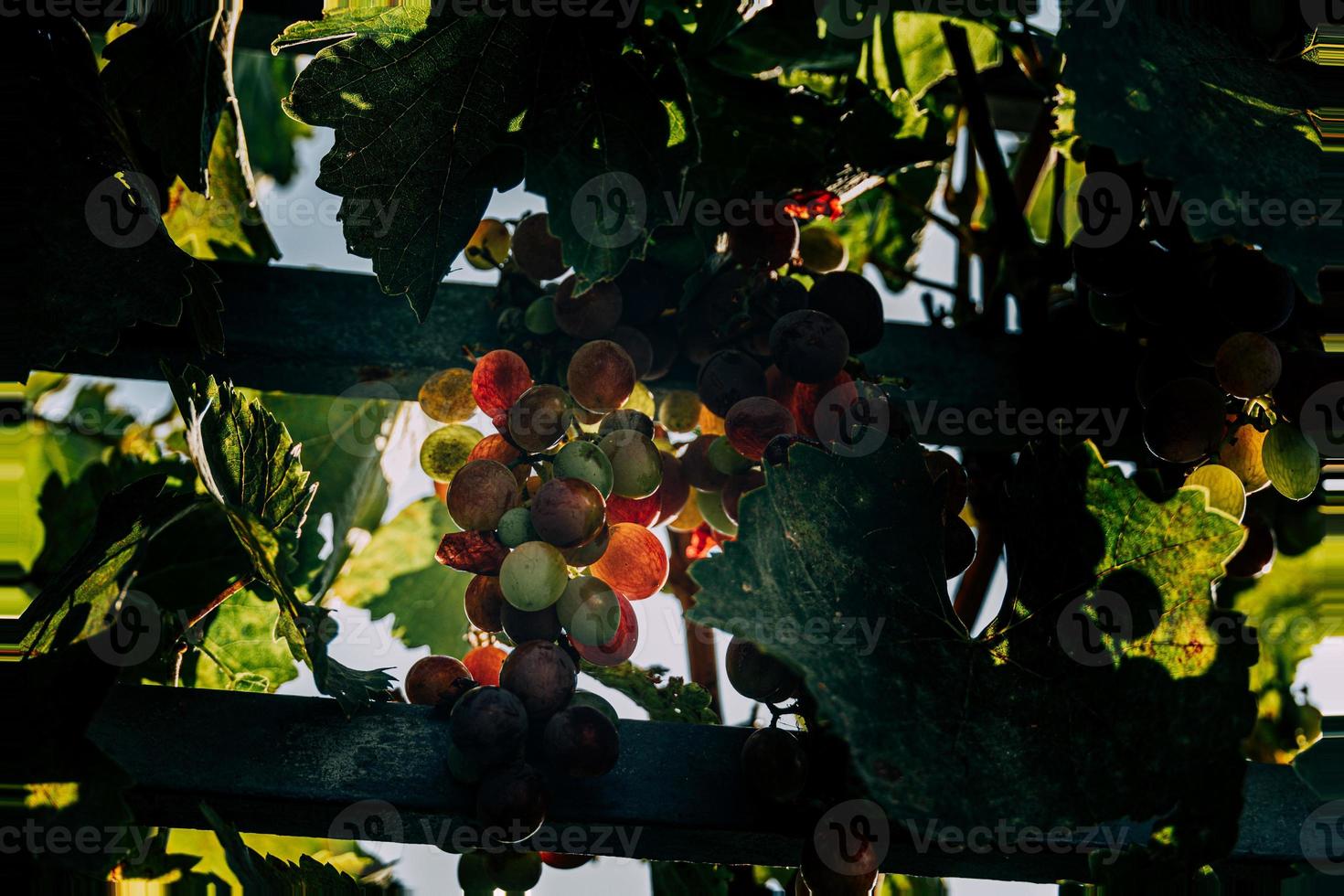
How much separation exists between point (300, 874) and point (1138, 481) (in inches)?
35.1

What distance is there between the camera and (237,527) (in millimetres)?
1034

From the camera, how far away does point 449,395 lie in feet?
4.16

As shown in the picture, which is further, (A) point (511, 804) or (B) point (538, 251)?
(B) point (538, 251)

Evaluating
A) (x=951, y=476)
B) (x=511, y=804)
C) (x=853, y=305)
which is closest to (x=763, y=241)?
(x=853, y=305)

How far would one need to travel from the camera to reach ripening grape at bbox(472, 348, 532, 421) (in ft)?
3.89

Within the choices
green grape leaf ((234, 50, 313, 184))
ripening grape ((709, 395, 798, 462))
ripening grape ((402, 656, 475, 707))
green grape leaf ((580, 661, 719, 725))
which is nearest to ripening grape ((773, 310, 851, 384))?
ripening grape ((709, 395, 798, 462))

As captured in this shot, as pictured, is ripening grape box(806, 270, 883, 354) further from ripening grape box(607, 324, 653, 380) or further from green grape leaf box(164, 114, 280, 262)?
green grape leaf box(164, 114, 280, 262)

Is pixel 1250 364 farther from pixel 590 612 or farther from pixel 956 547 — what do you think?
pixel 590 612

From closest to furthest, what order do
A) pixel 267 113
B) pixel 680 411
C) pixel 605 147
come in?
pixel 605 147, pixel 680 411, pixel 267 113

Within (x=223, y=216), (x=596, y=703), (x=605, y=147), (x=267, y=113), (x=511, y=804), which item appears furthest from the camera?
(x=267, y=113)

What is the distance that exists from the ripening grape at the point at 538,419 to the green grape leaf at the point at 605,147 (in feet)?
0.50

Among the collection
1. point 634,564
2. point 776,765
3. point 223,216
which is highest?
point 223,216

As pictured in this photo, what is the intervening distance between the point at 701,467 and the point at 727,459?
58mm

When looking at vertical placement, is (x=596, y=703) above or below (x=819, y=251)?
below
